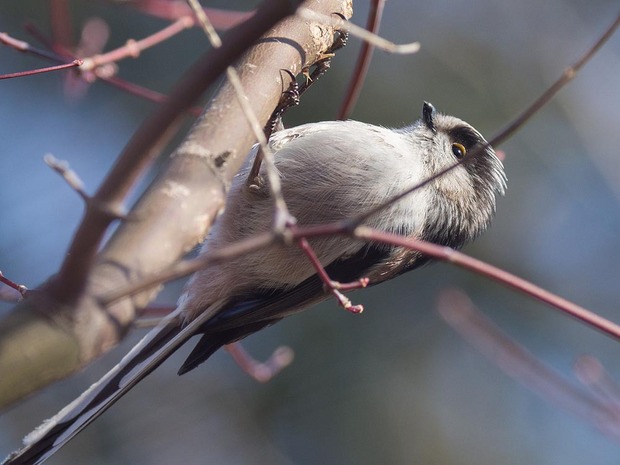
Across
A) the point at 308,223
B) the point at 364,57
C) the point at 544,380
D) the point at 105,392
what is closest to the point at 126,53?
the point at 364,57

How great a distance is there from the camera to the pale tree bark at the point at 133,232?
1.00 metres

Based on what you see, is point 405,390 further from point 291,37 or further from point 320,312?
point 291,37

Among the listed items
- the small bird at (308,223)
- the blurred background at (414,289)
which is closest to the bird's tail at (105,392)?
the small bird at (308,223)

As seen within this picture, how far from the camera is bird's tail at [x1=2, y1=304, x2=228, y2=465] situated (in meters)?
1.87

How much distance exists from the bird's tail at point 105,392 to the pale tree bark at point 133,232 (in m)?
0.75

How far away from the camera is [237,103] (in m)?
1.62

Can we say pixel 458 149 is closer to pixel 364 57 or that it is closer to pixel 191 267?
pixel 364 57

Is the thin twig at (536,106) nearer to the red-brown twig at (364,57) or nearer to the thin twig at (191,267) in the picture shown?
the thin twig at (191,267)

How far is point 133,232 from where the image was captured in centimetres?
125

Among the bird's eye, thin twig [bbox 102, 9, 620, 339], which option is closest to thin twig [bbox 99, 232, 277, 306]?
thin twig [bbox 102, 9, 620, 339]

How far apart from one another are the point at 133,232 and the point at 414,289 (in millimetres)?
Result: 4776

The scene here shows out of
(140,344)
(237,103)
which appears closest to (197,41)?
(140,344)

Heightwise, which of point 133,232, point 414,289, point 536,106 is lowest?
point 414,289

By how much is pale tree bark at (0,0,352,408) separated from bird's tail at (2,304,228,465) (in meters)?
0.75
